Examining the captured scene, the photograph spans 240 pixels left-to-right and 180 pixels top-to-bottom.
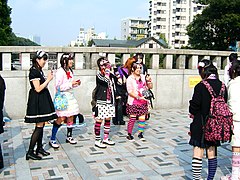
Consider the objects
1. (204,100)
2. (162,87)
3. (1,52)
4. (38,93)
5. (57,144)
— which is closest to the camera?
(204,100)

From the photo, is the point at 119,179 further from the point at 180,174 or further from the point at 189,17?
the point at 189,17

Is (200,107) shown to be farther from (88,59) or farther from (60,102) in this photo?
(88,59)

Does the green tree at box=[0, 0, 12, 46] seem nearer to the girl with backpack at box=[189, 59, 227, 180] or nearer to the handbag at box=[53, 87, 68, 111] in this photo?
the handbag at box=[53, 87, 68, 111]

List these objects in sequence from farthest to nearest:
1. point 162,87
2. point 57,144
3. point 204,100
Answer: point 162,87 → point 57,144 → point 204,100

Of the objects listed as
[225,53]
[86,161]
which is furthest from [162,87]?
[86,161]

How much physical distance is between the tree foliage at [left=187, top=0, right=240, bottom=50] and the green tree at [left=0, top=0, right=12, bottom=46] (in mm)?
17439

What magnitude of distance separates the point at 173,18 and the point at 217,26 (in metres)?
52.8

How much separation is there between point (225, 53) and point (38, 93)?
24.7ft

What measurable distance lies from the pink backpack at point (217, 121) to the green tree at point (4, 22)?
2621 centimetres

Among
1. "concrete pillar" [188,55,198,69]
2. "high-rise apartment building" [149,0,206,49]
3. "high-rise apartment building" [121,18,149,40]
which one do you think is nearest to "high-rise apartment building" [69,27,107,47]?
"high-rise apartment building" [121,18,149,40]

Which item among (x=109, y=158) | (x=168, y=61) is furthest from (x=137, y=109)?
(x=168, y=61)

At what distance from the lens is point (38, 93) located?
4.92 meters

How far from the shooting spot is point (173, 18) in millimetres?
79625

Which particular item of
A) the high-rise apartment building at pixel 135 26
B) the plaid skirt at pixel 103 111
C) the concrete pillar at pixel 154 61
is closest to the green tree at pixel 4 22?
the concrete pillar at pixel 154 61
